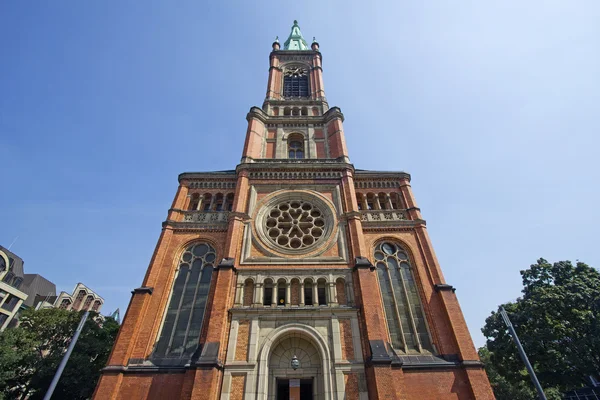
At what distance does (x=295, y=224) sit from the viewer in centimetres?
1975

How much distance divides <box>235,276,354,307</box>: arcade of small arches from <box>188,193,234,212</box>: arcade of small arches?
6.60 m

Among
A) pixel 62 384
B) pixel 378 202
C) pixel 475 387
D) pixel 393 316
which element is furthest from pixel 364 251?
pixel 62 384

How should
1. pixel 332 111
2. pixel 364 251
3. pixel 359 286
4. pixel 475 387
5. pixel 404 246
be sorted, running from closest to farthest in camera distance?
1. pixel 475 387
2. pixel 359 286
3. pixel 364 251
4. pixel 404 246
5. pixel 332 111

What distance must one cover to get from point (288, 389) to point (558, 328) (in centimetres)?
1553

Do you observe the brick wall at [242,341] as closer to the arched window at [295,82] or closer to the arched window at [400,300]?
the arched window at [400,300]

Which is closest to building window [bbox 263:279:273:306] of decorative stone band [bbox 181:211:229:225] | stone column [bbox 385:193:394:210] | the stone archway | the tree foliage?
the stone archway

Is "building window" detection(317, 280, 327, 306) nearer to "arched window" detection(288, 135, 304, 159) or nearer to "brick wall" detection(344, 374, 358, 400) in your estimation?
"brick wall" detection(344, 374, 358, 400)

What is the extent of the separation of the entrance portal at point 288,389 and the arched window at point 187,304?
15.2ft

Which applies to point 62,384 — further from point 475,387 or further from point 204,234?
point 475,387

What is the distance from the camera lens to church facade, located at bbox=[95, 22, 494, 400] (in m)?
13.6

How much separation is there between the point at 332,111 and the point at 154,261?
738 inches

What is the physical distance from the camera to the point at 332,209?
66.3 feet

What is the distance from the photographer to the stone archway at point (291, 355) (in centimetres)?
1351

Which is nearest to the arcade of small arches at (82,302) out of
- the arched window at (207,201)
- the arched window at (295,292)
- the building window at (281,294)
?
the arched window at (207,201)
